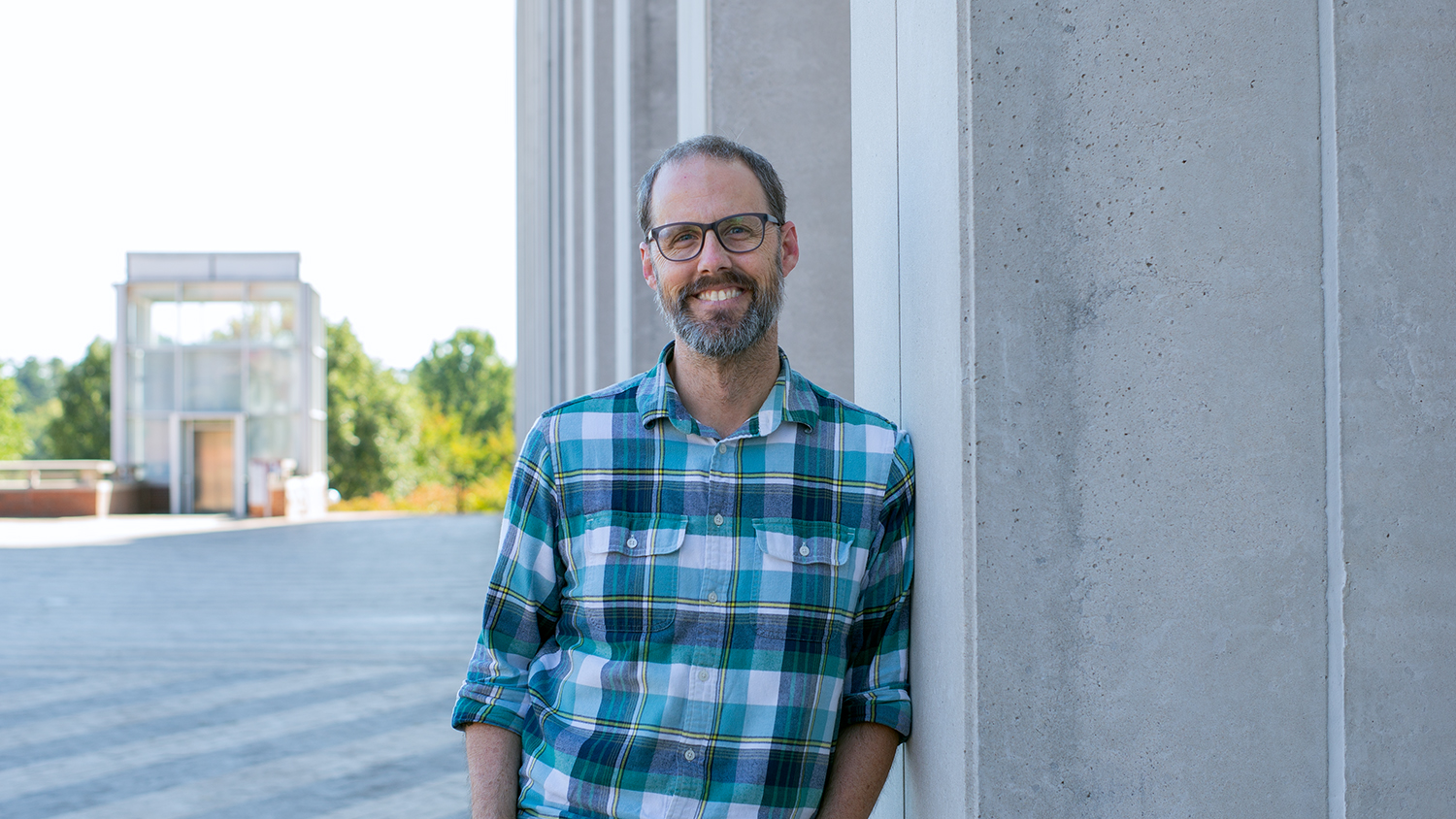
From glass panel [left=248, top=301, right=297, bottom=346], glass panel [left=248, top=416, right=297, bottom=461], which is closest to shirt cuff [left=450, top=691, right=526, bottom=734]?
glass panel [left=248, top=416, right=297, bottom=461]

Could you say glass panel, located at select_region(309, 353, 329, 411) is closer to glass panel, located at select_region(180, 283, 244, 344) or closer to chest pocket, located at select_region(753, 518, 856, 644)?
glass panel, located at select_region(180, 283, 244, 344)

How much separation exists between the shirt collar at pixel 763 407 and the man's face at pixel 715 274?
3.4 inches

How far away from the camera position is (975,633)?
1.60 meters

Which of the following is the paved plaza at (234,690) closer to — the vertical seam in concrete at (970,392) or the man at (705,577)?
the man at (705,577)

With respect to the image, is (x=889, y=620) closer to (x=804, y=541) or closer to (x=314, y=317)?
(x=804, y=541)

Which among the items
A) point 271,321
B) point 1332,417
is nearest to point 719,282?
point 1332,417

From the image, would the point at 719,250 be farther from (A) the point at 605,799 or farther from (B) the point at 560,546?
(A) the point at 605,799

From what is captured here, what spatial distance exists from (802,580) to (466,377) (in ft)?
254

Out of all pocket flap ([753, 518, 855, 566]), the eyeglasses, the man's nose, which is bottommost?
pocket flap ([753, 518, 855, 566])

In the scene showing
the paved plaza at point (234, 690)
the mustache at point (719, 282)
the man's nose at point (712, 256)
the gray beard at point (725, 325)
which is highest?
the man's nose at point (712, 256)

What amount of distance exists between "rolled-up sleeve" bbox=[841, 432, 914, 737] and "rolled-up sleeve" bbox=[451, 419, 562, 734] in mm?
546

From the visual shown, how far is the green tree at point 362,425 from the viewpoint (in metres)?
53.6

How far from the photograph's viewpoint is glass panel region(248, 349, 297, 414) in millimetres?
28031

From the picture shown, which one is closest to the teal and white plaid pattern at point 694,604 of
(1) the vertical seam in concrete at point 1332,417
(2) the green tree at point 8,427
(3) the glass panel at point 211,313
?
(1) the vertical seam in concrete at point 1332,417
